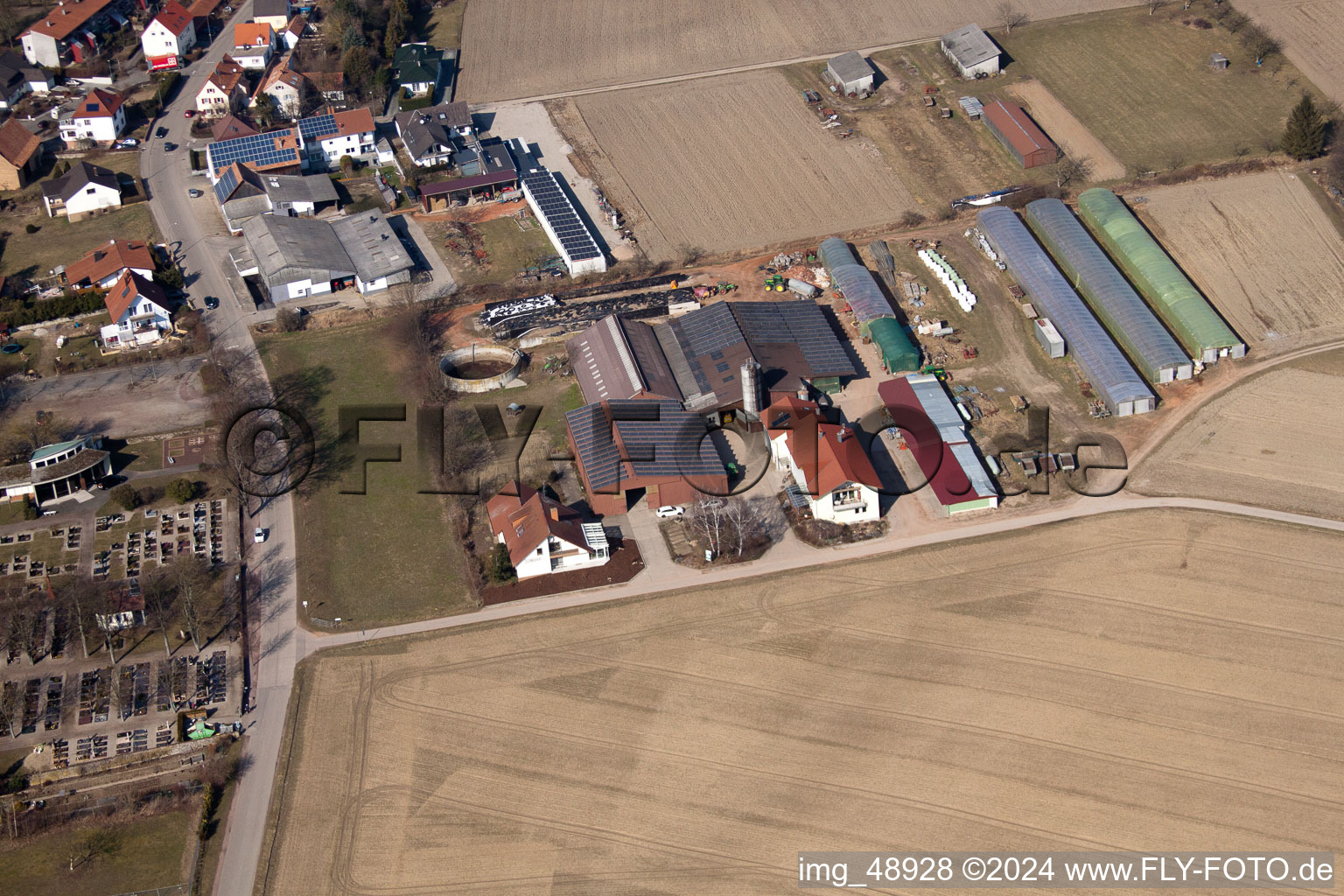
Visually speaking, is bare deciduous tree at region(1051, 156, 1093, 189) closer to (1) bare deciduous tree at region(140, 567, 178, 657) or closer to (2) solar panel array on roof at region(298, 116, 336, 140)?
(2) solar panel array on roof at region(298, 116, 336, 140)

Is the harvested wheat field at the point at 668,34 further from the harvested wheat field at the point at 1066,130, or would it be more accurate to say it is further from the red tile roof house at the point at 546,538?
the red tile roof house at the point at 546,538

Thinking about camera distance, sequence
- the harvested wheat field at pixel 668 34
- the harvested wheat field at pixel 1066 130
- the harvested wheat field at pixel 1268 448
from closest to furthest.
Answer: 1. the harvested wheat field at pixel 1268 448
2. the harvested wheat field at pixel 1066 130
3. the harvested wheat field at pixel 668 34

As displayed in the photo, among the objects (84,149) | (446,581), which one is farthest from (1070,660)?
(84,149)

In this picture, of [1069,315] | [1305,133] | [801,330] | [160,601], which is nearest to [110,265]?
[160,601]

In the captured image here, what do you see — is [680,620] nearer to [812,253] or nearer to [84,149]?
[812,253]

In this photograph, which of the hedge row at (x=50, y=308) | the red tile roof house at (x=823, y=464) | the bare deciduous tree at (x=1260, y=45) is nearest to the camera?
the red tile roof house at (x=823, y=464)

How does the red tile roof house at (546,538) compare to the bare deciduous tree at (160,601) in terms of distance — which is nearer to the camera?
the bare deciduous tree at (160,601)

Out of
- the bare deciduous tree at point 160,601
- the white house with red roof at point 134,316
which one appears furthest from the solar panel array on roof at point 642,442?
the white house with red roof at point 134,316

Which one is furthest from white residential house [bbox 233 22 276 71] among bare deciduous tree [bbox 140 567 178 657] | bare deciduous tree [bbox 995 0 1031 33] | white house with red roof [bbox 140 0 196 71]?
bare deciduous tree [bbox 995 0 1031 33]
